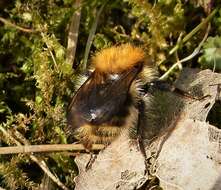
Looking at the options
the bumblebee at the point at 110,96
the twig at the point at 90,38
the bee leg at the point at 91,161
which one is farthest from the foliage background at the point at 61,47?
the bumblebee at the point at 110,96

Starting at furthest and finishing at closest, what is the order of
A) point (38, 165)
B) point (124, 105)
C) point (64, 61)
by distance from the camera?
point (64, 61) < point (38, 165) < point (124, 105)

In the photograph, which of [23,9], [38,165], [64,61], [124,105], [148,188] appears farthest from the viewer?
[23,9]

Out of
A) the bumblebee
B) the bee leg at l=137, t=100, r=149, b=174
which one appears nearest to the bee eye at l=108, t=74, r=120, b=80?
the bumblebee

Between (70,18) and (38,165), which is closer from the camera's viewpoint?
(38,165)

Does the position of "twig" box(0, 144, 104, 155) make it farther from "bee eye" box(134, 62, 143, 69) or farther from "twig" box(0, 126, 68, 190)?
"bee eye" box(134, 62, 143, 69)

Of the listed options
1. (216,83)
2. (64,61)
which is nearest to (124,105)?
(216,83)

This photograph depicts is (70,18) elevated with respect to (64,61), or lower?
elevated

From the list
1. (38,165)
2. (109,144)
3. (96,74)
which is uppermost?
(96,74)

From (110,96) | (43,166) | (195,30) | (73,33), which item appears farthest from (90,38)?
(110,96)

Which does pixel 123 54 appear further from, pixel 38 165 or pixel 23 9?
pixel 23 9

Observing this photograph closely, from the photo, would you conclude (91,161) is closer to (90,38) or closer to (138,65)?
(138,65)
